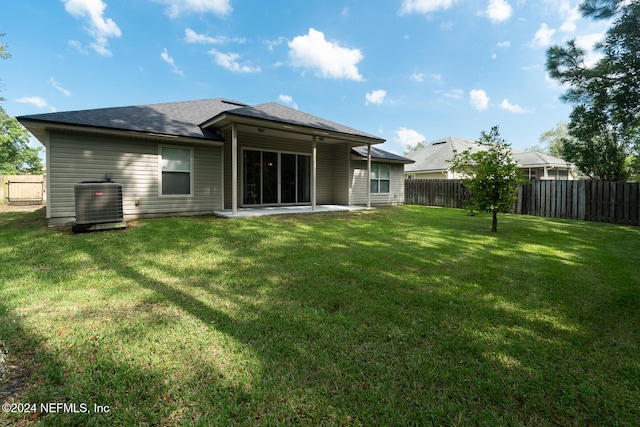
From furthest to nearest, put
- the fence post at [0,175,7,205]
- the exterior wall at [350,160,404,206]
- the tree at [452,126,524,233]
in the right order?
the fence post at [0,175,7,205] < the exterior wall at [350,160,404,206] < the tree at [452,126,524,233]

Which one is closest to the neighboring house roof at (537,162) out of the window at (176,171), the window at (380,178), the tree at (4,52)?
the window at (380,178)

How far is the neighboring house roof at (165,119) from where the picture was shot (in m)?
7.20

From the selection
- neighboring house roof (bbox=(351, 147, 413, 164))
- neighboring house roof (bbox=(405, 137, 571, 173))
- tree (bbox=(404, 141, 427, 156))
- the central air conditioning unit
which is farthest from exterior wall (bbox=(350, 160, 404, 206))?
tree (bbox=(404, 141, 427, 156))

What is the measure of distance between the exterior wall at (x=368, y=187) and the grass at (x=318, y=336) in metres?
8.23

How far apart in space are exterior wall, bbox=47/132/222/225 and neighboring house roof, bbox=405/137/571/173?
15.9m

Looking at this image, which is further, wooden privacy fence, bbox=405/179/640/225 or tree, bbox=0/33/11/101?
tree, bbox=0/33/11/101

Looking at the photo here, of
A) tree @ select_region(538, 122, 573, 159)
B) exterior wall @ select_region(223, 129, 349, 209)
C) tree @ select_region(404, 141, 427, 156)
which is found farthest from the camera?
tree @ select_region(404, 141, 427, 156)

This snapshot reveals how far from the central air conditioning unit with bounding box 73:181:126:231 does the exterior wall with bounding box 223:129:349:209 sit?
3959 mm

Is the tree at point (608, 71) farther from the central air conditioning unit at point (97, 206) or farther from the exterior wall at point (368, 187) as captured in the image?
the central air conditioning unit at point (97, 206)

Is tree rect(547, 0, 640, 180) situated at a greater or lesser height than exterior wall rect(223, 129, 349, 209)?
greater

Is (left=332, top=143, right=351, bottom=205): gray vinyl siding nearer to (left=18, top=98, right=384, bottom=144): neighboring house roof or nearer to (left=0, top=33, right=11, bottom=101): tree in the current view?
(left=18, top=98, right=384, bottom=144): neighboring house roof

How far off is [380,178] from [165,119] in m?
9.57

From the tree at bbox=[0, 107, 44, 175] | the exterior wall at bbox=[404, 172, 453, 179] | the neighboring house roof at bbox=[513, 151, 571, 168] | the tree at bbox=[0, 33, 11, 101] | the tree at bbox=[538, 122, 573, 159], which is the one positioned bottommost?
the exterior wall at bbox=[404, 172, 453, 179]

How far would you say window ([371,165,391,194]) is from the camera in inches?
551
